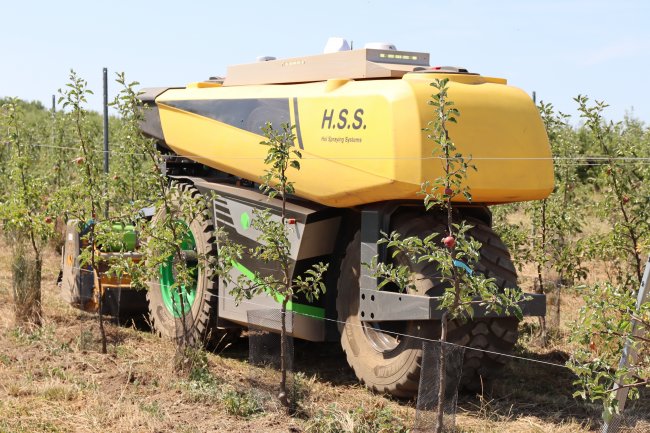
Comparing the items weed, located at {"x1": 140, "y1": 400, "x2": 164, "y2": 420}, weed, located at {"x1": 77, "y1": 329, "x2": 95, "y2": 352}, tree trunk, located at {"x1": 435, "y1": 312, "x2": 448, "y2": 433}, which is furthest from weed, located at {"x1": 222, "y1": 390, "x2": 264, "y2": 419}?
weed, located at {"x1": 77, "y1": 329, "x2": 95, "y2": 352}

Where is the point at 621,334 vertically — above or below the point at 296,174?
below

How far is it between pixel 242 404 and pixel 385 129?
2063 millimetres

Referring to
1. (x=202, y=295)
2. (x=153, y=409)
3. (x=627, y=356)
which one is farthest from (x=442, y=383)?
(x=202, y=295)

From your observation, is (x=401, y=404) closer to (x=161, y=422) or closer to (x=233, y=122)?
(x=161, y=422)

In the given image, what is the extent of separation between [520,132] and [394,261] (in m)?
1.24

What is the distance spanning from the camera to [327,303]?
702 cm

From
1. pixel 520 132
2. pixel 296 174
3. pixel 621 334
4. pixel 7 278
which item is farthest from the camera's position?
pixel 7 278

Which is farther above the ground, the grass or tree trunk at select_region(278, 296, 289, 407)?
tree trunk at select_region(278, 296, 289, 407)

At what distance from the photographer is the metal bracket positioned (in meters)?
5.89

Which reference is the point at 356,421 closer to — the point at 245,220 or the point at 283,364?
the point at 283,364

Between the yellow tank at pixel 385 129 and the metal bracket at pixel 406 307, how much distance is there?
0.68 m

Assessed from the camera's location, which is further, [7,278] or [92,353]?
[7,278]

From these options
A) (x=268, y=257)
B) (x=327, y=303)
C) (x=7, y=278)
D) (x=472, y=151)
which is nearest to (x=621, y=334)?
(x=472, y=151)

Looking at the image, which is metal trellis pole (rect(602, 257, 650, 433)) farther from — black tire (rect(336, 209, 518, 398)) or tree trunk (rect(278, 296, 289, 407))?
tree trunk (rect(278, 296, 289, 407))
